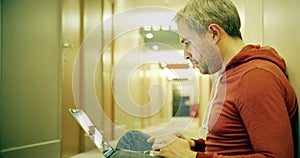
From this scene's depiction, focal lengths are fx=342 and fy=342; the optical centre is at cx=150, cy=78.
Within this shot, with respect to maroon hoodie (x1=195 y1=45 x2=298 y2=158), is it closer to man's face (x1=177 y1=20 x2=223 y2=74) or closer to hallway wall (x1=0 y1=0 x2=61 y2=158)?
man's face (x1=177 y1=20 x2=223 y2=74)

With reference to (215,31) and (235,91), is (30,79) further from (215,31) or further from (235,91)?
(235,91)

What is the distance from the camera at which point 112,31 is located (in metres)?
2.34

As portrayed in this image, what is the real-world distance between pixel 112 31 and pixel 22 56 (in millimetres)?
681

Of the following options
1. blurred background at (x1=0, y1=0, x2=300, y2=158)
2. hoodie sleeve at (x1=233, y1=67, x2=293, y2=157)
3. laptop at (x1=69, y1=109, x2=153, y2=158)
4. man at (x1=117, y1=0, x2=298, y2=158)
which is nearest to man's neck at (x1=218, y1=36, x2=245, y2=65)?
man at (x1=117, y1=0, x2=298, y2=158)

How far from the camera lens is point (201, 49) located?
881mm

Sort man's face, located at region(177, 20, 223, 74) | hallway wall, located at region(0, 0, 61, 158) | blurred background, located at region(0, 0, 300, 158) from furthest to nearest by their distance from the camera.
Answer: hallway wall, located at region(0, 0, 61, 158)
blurred background, located at region(0, 0, 300, 158)
man's face, located at region(177, 20, 223, 74)

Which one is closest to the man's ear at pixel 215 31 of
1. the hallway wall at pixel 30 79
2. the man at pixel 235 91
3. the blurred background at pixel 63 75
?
the man at pixel 235 91

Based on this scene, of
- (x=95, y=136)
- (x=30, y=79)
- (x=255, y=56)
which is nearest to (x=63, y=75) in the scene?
(x=30, y=79)

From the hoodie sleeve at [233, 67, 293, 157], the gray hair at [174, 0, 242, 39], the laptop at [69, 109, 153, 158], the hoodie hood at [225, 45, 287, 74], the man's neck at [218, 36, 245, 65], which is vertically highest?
the gray hair at [174, 0, 242, 39]

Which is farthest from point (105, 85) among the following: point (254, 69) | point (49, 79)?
point (254, 69)

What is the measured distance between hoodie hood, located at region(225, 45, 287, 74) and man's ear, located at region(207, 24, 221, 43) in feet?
0.27

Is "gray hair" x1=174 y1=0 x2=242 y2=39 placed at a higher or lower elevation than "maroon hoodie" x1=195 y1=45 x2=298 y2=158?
higher

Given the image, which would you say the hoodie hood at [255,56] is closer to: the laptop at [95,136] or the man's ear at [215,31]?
the man's ear at [215,31]

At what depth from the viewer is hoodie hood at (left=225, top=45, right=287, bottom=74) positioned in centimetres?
76
